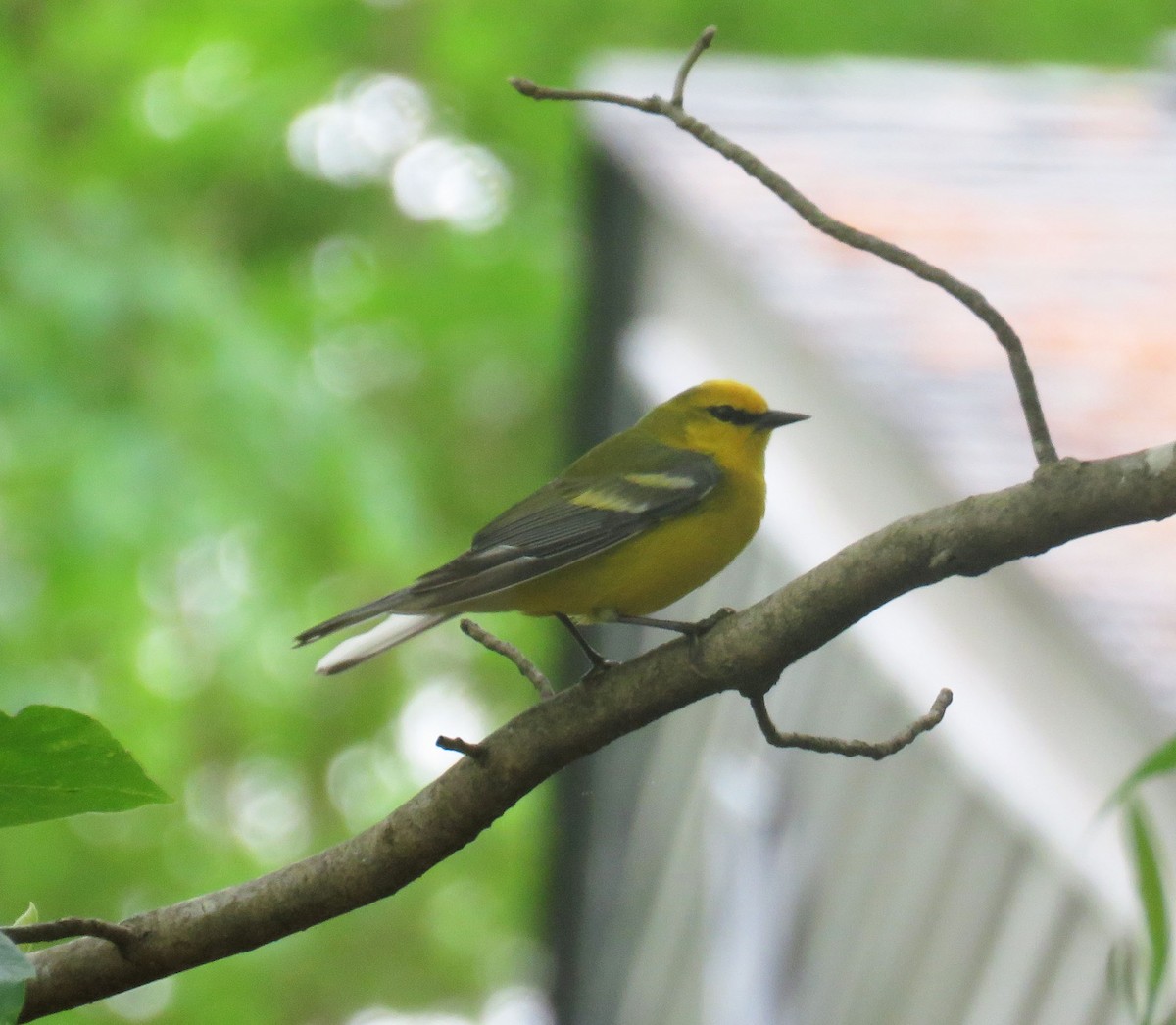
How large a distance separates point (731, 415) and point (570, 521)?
0.65 meters

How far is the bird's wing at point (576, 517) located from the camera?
8.62 feet

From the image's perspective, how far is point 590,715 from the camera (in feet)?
5.78

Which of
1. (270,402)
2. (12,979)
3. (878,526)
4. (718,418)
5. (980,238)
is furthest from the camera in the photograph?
(270,402)

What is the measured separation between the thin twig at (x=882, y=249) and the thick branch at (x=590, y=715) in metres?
0.08

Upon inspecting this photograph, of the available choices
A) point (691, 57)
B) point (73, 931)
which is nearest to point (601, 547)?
point (691, 57)

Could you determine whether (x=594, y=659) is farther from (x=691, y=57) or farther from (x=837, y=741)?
(x=691, y=57)

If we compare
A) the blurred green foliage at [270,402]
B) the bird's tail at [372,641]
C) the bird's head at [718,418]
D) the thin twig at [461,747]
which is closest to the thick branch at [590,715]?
the thin twig at [461,747]

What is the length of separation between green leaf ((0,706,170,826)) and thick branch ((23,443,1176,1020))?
1.43 feet

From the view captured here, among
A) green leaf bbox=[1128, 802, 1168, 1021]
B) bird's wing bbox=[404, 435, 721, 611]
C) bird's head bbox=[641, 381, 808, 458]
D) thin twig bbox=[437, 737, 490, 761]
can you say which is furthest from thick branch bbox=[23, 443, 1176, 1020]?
bird's head bbox=[641, 381, 808, 458]

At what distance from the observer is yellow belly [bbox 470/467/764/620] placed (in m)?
2.76

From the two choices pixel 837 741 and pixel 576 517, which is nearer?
pixel 837 741

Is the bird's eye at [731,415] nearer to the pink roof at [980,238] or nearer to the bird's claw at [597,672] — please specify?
the pink roof at [980,238]

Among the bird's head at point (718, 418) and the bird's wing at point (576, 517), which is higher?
the bird's head at point (718, 418)

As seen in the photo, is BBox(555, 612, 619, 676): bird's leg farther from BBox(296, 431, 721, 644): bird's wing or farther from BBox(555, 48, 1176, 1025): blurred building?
BBox(555, 48, 1176, 1025): blurred building
